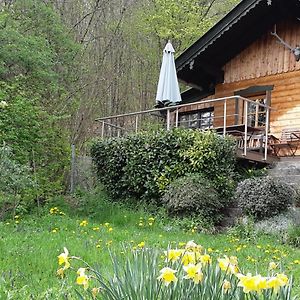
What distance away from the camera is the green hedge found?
34.7 ft

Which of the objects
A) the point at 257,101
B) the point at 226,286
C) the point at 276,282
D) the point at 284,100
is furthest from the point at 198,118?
the point at 276,282

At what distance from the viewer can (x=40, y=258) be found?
5113mm

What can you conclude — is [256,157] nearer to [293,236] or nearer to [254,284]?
[293,236]

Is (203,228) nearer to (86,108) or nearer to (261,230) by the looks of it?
(261,230)

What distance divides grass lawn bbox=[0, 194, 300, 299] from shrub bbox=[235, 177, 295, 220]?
2.88 ft

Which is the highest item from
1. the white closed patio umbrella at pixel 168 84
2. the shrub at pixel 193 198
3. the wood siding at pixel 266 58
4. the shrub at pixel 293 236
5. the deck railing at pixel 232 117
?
the wood siding at pixel 266 58

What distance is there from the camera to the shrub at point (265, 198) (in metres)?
9.32

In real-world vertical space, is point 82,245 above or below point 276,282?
below

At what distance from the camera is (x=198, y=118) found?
54.7 feet

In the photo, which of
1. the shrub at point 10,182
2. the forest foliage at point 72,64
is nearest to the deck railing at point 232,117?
the forest foliage at point 72,64

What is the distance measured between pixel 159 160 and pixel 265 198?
308 cm

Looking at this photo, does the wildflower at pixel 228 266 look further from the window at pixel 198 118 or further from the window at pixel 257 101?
the window at pixel 198 118

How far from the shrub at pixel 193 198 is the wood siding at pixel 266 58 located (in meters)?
5.25

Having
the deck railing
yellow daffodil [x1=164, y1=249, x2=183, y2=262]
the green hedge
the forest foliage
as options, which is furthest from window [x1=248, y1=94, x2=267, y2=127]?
yellow daffodil [x1=164, y1=249, x2=183, y2=262]
